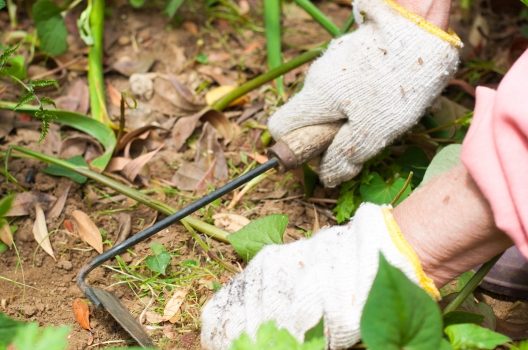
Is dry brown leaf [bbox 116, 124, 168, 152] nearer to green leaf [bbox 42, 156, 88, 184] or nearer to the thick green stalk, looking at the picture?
green leaf [bbox 42, 156, 88, 184]

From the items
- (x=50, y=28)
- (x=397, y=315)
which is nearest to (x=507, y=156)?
(x=397, y=315)

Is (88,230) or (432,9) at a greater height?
(432,9)

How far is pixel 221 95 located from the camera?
1.84m

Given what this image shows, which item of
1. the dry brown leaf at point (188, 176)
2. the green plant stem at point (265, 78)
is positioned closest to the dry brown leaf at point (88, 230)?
the dry brown leaf at point (188, 176)

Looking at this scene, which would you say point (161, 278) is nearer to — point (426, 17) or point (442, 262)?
point (442, 262)

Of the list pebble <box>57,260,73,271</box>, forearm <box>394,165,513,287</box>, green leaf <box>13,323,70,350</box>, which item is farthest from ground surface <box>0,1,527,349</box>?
green leaf <box>13,323,70,350</box>

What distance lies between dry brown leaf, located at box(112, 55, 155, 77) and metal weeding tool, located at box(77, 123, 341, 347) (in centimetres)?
63

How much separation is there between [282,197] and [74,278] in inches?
19.5

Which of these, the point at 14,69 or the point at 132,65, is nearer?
the point at 14,69

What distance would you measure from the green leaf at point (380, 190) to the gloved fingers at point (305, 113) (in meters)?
0.16

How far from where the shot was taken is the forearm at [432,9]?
1.40m

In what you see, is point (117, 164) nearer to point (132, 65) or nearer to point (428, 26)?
point (132, 65)

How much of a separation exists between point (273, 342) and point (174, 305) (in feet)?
1.60

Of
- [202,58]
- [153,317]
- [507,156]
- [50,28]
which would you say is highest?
[507,156]
